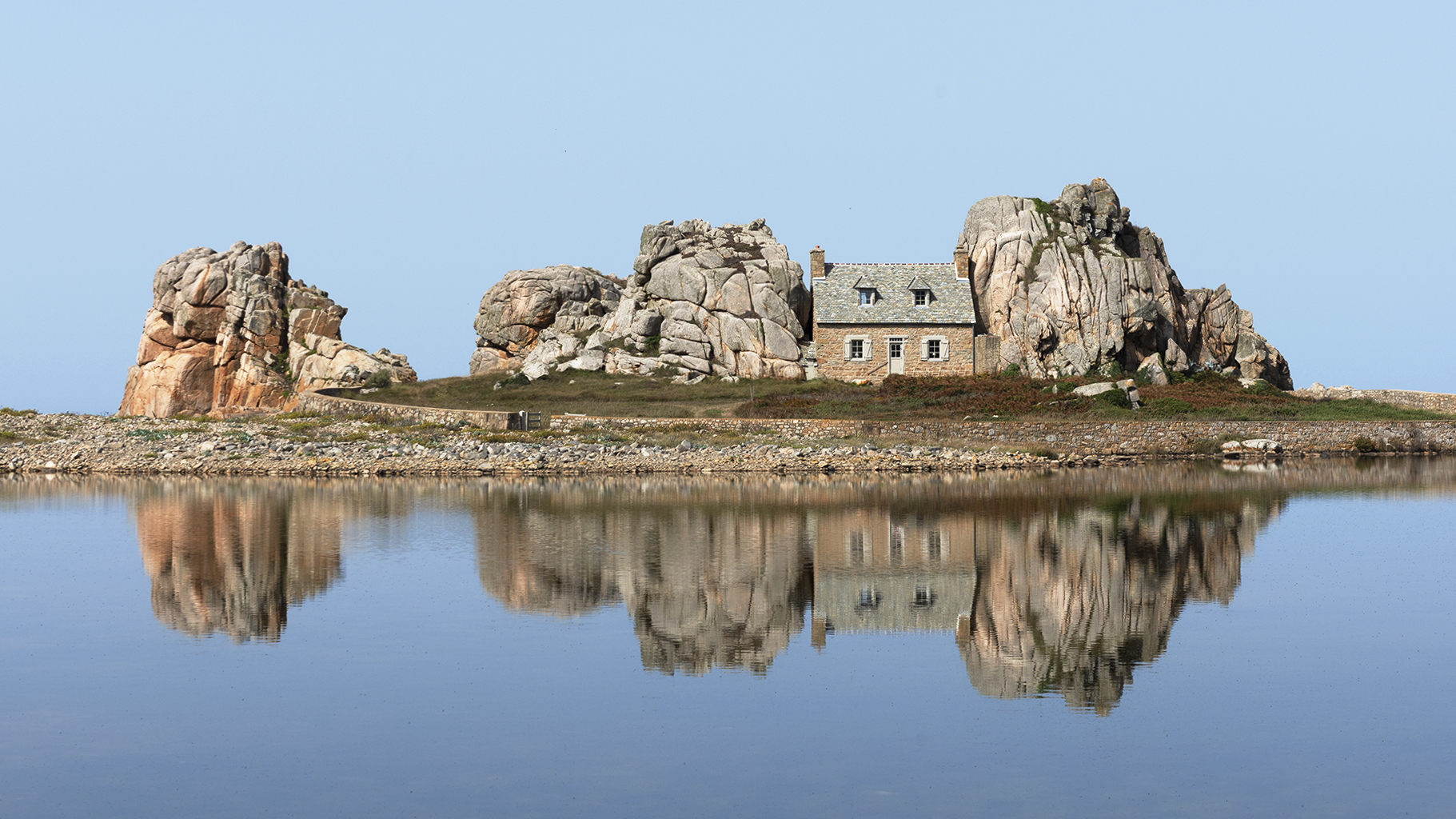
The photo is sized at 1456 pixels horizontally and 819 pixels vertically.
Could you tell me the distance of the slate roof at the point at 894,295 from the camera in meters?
70.7

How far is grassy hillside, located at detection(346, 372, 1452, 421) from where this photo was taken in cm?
5991

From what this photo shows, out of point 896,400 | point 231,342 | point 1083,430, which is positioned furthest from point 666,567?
point 231,342

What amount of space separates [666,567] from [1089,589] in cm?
822

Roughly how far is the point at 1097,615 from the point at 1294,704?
19.2ft

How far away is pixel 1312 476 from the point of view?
47.5 m

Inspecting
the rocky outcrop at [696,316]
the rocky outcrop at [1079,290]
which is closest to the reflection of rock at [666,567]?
the rocky outcrop at [696,316]

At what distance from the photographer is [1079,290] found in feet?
229

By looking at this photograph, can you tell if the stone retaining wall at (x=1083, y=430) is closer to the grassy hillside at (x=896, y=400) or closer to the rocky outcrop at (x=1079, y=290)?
the grassy hillside at (x=896, y=400)

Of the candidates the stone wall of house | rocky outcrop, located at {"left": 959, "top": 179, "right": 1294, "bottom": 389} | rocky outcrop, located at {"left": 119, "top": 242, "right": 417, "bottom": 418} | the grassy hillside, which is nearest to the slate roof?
the stone wall of house

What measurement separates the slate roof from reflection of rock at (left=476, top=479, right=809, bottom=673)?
32.4 m

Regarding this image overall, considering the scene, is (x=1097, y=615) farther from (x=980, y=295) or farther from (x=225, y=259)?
(x=225, y=259)

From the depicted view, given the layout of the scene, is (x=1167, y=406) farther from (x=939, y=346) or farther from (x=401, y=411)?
(x=401, y=411)

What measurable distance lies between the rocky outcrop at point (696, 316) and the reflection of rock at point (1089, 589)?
115 ft

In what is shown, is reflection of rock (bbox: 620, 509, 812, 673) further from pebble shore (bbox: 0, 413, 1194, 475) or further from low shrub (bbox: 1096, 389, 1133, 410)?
low shrub (bbox: 1096, 389, 1133, 410)
